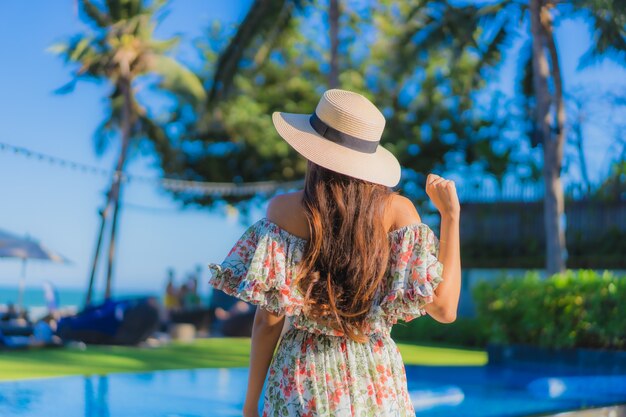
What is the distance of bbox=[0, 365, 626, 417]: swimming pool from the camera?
19.0ft

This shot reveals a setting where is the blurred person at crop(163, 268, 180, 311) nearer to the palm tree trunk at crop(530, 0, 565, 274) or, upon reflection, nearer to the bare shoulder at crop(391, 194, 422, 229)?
the palm tree trunk at crop(530, 0, 565, 274)

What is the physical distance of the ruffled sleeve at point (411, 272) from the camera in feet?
6.42

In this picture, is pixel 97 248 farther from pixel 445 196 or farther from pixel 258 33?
pixel 445 196

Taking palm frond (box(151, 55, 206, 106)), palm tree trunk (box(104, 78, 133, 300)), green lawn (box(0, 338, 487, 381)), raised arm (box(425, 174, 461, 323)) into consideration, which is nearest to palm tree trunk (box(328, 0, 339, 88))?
green lawn (box(0, 338, 487, 381))

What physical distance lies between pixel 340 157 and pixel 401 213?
21 centimetres

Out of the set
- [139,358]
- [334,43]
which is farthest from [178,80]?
[139,358]

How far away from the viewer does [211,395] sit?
22.2 feet

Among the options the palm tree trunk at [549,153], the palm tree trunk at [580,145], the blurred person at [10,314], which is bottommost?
the blurred person at [10,314]

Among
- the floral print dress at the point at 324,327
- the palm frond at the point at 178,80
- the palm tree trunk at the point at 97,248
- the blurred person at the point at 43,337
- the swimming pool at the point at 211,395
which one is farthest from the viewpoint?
the palm frond at the point at 178,80

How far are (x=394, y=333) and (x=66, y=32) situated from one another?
12176 mm

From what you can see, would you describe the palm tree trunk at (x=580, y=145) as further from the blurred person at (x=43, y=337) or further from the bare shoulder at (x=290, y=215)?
the bare shoulder at (x=290, y=215)

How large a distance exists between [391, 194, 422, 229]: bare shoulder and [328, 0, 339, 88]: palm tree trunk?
12.3 meters

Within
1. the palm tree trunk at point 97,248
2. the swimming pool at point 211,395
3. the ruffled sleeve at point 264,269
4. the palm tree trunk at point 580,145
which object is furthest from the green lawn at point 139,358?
the palm tree trunk at point 580,145

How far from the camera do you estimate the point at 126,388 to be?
22.3ft
